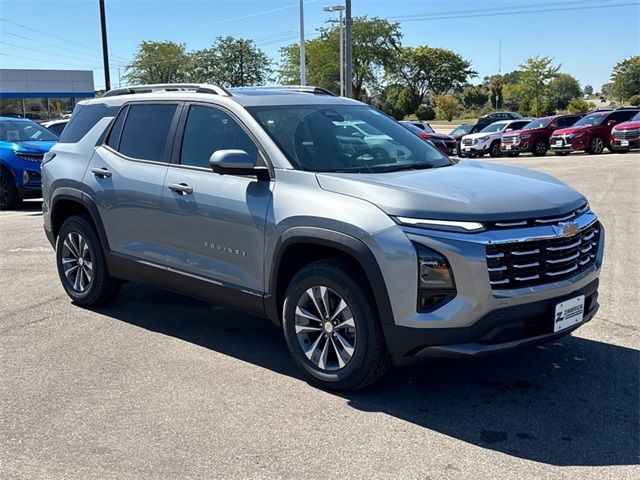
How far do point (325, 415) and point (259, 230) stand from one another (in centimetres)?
128

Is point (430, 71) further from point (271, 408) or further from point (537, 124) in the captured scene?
point (271, 408)

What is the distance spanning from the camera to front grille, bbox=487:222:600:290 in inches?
148

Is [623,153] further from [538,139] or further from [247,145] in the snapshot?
[247,145]

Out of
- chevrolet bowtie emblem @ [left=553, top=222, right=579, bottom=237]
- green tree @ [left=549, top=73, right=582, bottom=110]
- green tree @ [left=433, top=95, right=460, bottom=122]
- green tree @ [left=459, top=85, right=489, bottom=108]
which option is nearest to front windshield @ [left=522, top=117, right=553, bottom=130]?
chevrolet bowtie emblem @ [left=553, top=222, right=579, bottom=237]

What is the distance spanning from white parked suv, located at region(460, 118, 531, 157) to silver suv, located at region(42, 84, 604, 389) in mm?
23358

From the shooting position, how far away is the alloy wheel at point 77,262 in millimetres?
6173

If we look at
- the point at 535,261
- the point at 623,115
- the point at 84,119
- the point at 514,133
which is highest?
the point at 84,119

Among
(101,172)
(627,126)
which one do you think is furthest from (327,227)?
(627,126)

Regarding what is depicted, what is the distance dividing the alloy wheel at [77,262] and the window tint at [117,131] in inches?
36.1

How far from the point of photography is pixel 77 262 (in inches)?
249

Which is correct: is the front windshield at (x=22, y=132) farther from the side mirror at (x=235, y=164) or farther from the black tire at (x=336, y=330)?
the black tire at (x=336, y=330)

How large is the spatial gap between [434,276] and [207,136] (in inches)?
88.2

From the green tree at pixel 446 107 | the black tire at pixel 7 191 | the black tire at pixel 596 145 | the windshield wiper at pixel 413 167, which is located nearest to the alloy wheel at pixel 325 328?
the windshield wiper at pixel 413 167

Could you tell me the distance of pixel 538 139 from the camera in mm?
27578
